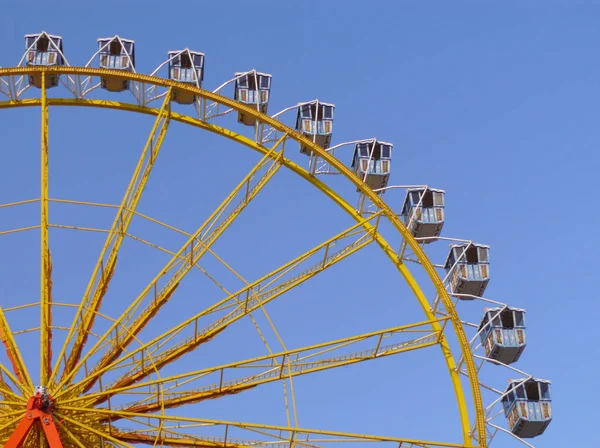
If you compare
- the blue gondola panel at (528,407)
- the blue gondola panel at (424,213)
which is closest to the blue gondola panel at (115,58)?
the blue gondola panel at (424,213)

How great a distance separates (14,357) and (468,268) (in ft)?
38.7

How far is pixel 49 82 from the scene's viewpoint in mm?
31359

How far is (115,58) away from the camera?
1257 inches

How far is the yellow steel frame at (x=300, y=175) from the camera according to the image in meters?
26.9

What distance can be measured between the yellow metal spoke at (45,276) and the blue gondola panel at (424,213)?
9.42m

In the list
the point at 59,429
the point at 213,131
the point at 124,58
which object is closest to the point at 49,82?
the point at 124,58

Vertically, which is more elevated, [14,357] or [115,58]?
[115,58]

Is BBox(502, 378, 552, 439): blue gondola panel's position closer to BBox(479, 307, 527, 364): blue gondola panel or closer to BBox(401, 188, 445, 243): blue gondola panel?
BBox(479, 307, 527, 364): blue gondola panel

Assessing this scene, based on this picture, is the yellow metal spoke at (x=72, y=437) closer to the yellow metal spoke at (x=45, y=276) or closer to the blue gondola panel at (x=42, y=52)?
the yellow metal spoke at (x=45, y=276)

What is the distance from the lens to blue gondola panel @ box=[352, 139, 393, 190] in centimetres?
3192

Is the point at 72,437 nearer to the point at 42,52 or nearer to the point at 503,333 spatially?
the point at 503,333

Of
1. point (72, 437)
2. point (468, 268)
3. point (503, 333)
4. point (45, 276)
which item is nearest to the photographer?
point (72, 437)

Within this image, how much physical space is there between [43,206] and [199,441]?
674 centimetres

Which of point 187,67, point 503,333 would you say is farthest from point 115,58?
point 503,333
